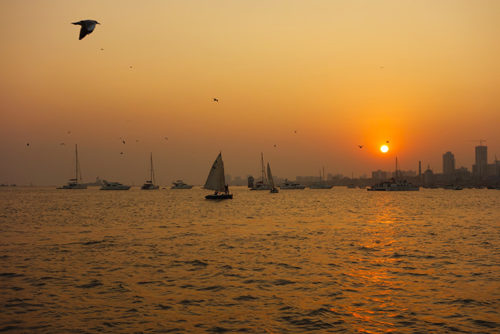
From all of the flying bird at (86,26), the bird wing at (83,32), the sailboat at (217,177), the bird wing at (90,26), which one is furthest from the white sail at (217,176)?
the bird wing at (83,32)

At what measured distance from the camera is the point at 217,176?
9050cm

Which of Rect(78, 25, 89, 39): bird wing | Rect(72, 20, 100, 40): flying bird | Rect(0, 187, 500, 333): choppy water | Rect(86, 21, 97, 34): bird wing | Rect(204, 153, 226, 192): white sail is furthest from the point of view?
Rect(204, 153, 226, 192): white sail

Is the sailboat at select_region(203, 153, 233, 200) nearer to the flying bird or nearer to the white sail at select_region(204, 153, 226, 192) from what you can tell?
the white sail at select_region(204, 153, 226, 192)

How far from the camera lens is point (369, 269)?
75.4 feet

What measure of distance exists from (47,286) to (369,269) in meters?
15.3

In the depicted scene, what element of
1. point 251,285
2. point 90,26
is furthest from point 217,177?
point 251,285

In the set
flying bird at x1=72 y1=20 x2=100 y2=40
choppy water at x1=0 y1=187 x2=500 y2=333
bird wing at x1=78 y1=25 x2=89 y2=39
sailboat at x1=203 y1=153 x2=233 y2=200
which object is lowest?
choppy water at x1=0 y1=187 x2=500 y2=333

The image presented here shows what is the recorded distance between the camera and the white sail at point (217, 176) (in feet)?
285

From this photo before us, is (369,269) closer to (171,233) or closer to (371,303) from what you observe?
(371,303)

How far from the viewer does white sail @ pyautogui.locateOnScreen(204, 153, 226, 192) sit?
87000 millimetres

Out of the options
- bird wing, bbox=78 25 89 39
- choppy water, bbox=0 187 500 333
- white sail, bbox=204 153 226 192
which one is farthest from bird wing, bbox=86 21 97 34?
white sail, bbox=204 153 226 192

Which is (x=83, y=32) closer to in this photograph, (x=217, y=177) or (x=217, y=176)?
(x=217, y=176)

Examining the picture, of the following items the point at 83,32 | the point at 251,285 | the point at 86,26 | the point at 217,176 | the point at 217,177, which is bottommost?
the point at 251,285

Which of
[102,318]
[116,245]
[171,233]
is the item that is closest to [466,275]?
[102,318]
